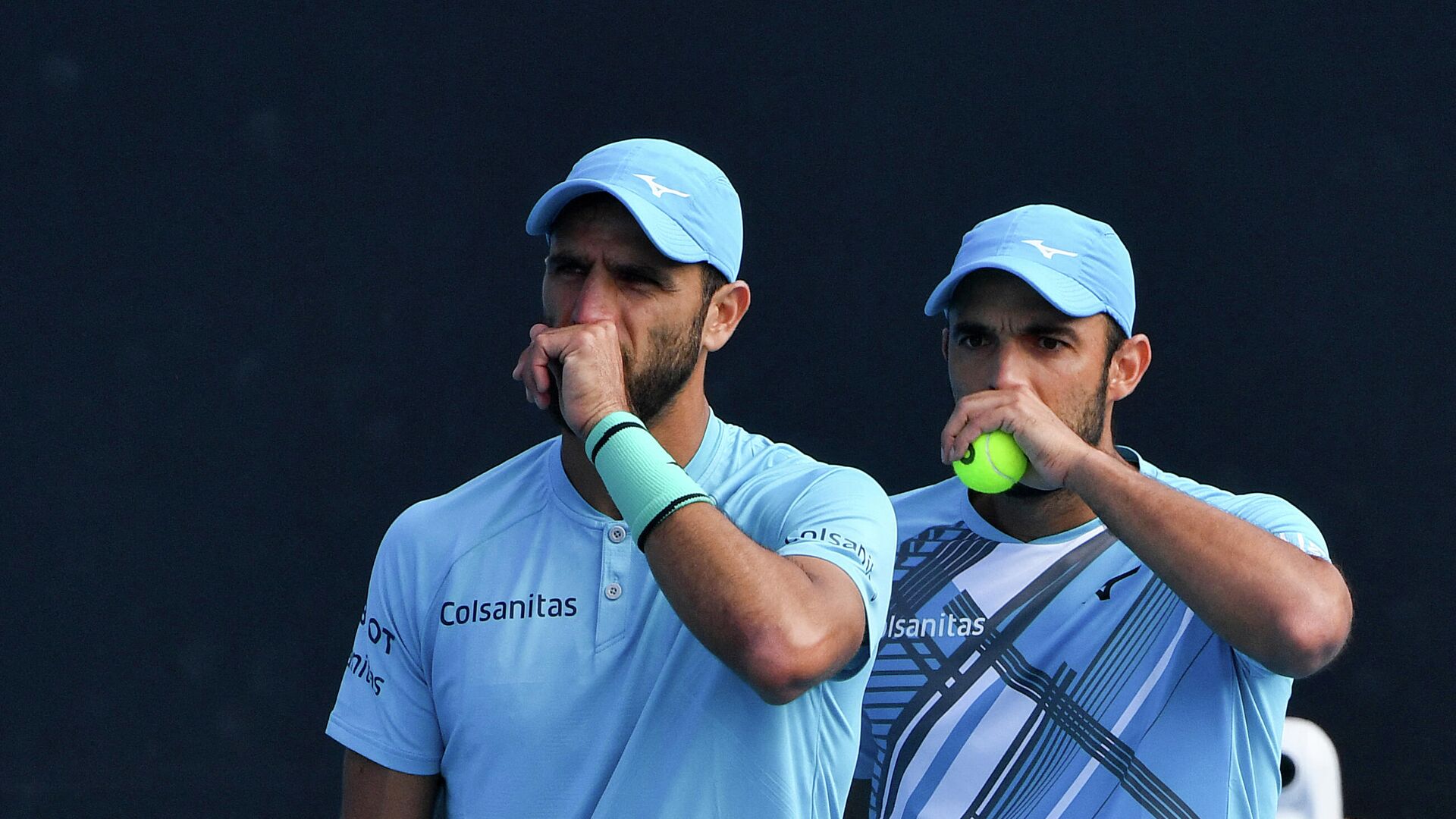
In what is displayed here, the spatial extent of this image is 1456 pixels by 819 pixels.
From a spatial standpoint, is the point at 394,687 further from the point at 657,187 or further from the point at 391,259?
the point at 391,259

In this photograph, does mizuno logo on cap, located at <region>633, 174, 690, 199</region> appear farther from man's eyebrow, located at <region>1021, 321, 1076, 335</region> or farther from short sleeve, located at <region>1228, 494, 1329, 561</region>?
short sleeve, located at <region>1228, 494, 1329, 561</region>

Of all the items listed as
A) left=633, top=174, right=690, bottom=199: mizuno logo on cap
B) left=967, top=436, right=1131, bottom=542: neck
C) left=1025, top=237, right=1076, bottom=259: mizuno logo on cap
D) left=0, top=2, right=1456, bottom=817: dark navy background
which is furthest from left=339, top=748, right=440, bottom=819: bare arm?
left=0, top=2, right=1456, bottom=817: dark navy background

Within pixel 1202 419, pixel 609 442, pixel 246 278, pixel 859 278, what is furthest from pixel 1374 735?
pixel 246 278

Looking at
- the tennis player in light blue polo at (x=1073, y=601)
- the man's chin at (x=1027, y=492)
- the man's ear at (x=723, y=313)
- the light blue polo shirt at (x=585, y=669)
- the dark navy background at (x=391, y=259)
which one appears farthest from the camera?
the dark navy background at (x=391, y=259)

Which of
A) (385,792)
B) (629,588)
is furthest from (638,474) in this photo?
(385,792)

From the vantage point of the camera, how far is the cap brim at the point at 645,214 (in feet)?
5.86

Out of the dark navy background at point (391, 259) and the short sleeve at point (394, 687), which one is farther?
the dark navy background at point (391, 259)

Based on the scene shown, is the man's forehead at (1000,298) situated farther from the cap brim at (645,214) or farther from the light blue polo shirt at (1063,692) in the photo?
the cap brim at (645,214)

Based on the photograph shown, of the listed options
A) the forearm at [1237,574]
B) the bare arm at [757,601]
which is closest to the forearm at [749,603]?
the bare arm at [757,601]

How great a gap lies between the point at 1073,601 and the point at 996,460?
0.24m

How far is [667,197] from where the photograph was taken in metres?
1.85

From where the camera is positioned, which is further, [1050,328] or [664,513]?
[1050,328]

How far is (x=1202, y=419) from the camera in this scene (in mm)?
3336

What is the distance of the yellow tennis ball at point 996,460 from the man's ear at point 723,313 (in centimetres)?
42
